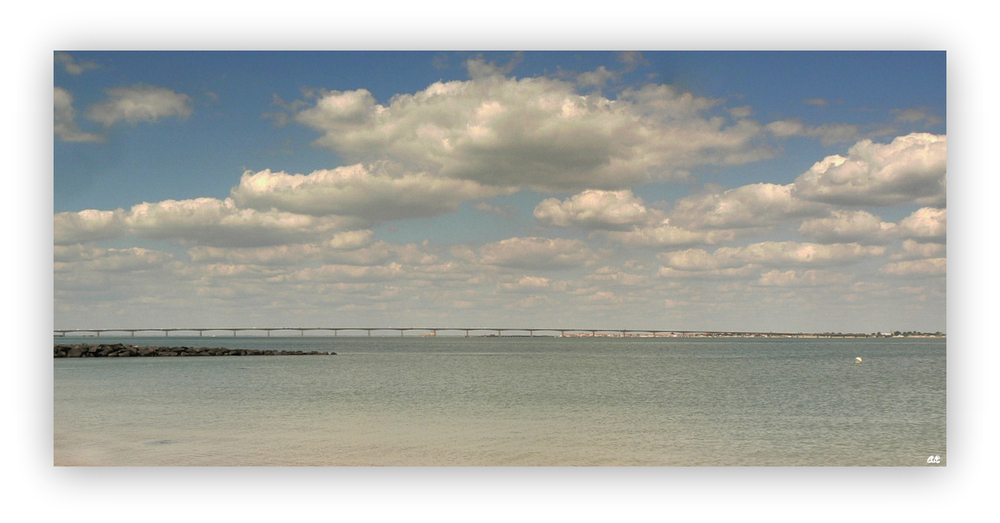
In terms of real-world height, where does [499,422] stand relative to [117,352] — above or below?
above

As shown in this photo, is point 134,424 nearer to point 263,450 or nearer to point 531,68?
point 263,450

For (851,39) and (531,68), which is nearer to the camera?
(851,39)

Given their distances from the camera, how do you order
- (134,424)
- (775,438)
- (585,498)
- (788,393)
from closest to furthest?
(585,498) < (775,438) < (134,424) < (788,393)

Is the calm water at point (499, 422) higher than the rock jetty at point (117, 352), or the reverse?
the calm water at point (499, 422)

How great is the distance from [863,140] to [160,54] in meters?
16.0

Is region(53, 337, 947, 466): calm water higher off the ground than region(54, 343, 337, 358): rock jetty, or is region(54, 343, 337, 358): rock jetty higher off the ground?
region(53, 337, 947, 466): calm water

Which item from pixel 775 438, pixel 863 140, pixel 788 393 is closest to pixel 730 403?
pixel 788 393

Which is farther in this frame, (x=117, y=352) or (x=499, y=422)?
(x=117, y=352)

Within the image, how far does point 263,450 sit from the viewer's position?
47.8 ft

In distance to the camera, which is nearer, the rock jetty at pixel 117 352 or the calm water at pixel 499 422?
the calm water at pixel 499 422

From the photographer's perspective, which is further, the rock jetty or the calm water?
the rock jetty
